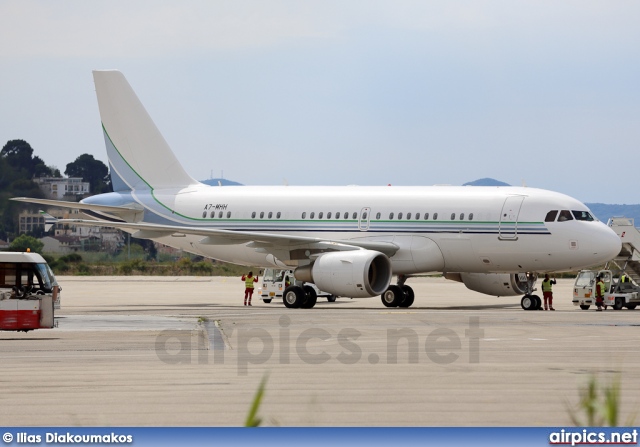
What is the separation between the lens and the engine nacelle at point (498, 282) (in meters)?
40.7

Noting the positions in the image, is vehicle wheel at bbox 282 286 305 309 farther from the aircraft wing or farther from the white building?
the white building

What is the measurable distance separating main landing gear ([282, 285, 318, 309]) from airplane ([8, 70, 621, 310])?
0.12ft

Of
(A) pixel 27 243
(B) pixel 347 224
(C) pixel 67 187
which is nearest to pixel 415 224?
(B) pixel 347 224

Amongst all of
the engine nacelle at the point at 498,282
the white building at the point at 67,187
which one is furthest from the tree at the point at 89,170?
the engine nacelle at the point at 498,282

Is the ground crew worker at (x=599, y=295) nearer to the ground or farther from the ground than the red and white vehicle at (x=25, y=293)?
nearer to the ground

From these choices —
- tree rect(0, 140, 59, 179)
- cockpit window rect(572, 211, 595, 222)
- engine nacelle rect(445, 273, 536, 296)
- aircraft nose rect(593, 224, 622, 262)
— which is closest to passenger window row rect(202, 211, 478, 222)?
cockpit window rect(572, 211, 595, 222)

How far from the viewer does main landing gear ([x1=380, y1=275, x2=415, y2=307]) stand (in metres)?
39.3

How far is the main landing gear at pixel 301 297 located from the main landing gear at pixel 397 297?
110 inches

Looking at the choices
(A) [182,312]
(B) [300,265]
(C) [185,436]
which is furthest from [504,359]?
(B) [300,265]

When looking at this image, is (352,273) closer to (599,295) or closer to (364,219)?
(364,219)

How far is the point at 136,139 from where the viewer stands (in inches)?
1807

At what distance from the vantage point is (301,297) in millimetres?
37781

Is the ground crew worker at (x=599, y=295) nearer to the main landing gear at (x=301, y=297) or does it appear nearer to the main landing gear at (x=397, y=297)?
the main landing gear at (x=397, y=297)

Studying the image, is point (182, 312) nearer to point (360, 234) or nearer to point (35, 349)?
point (360, 234)
